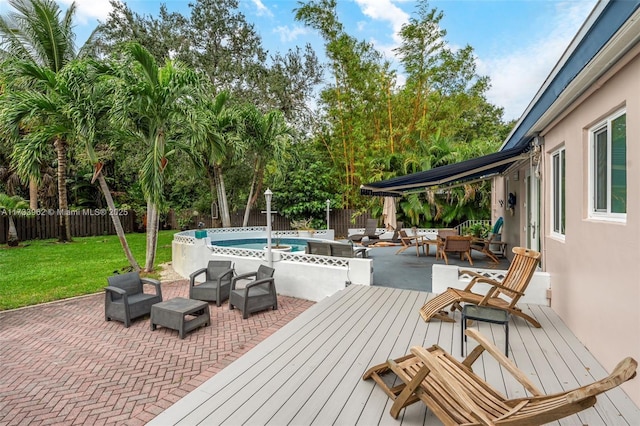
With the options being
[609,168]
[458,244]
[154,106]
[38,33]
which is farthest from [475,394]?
[38,33]

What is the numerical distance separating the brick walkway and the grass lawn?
3.91ft

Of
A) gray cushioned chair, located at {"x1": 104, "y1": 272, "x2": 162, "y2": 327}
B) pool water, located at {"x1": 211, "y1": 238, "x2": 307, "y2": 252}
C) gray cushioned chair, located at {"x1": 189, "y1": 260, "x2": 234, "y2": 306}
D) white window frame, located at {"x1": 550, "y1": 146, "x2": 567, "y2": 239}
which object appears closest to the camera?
white window frame, located at {"x1": 550, "y1": 146, "x2": 567, "y2": 239}

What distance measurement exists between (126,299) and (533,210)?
791 cm

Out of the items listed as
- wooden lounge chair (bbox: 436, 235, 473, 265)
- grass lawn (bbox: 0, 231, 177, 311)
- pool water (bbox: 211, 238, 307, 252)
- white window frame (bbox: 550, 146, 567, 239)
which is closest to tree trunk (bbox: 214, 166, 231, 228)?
pool water (bbox: 211, 238, 307, 252)

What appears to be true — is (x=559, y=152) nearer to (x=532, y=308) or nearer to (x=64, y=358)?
(x=532, y=308)

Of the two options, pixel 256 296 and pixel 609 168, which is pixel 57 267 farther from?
pixel 609 168

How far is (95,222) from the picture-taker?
19547mm

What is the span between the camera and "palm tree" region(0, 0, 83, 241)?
1223 cm

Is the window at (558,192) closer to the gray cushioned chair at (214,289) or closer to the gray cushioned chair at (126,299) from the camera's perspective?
the gray cushioned chair at (214,289)

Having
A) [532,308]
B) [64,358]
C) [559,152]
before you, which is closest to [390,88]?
[559,152]

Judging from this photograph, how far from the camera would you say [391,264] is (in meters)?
8.55

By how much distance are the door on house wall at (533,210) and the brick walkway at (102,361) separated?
4.79 metres

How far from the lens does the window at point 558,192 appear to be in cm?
466

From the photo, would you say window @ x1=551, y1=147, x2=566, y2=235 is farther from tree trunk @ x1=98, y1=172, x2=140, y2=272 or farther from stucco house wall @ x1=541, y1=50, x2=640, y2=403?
tree trunk @ x1=98, y1=172, x2=140, y2=272
